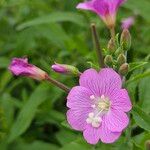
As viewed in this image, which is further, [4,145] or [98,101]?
[4,145]

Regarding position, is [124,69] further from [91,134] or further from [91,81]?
[91,134]

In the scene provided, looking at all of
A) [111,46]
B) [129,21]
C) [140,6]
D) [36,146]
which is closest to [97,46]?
[111,46]

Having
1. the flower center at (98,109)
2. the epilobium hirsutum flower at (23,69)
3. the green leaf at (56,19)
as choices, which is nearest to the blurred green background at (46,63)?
the green leaf at (56,19)

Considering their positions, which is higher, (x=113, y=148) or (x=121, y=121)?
(x=121, y=121)

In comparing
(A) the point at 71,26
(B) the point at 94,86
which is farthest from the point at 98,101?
(A) the point at 71,26

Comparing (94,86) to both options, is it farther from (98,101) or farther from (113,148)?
(113,148)

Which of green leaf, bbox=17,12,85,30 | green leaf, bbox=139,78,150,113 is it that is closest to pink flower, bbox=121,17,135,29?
green leaf, bbox=17,12,85,30

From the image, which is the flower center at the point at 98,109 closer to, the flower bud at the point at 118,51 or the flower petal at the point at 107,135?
the flower petal at the point at 107,135
